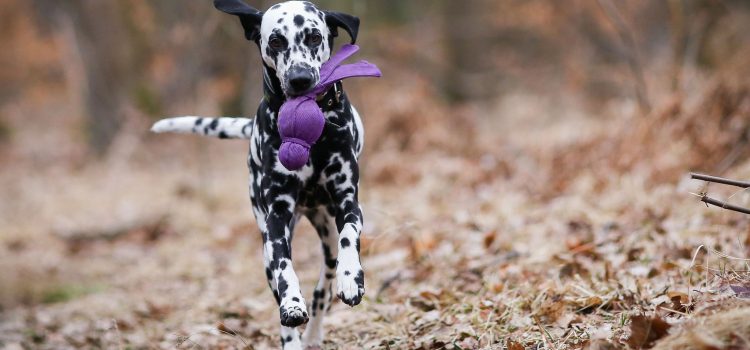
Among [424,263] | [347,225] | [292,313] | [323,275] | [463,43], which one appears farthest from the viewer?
[463,43]

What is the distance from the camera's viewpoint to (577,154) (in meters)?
8.75

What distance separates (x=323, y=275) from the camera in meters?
3.89

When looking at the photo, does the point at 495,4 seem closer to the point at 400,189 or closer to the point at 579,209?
the point at 400,189

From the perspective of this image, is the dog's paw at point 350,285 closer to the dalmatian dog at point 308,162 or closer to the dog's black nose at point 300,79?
the dalmatian dog at point 308,162

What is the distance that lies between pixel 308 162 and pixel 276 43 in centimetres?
56

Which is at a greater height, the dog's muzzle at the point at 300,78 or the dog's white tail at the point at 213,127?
the dog's muzzle at the point at 300,78

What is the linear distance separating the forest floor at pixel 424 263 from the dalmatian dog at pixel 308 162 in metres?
0.75

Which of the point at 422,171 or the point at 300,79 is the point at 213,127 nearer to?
the point at 300,79

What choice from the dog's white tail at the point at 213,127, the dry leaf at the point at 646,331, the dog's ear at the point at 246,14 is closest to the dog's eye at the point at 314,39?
the dog's ear at the point at 246,14

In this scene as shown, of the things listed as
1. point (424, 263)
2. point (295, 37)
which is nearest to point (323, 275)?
point (295, 37)

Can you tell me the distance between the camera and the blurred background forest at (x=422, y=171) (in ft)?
15.4

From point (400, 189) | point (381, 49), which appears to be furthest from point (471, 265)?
point (381, 49)

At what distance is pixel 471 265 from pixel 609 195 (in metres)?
2.44

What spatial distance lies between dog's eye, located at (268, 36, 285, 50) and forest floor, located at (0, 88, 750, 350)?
4.99 feet
